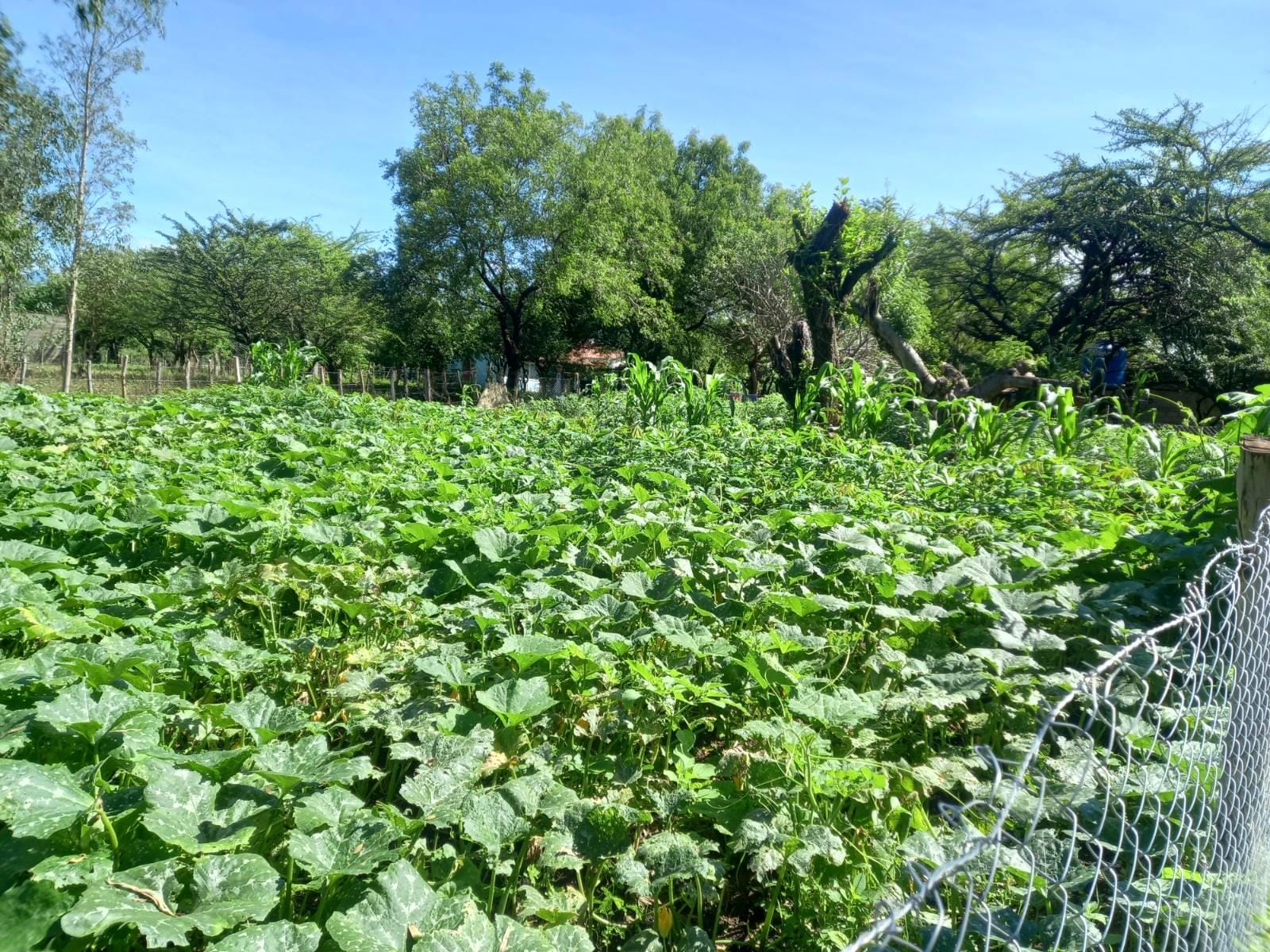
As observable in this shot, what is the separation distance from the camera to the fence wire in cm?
139

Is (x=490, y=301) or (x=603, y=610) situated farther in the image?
(x=490, y=301)

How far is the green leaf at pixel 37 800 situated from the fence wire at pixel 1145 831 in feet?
4.73

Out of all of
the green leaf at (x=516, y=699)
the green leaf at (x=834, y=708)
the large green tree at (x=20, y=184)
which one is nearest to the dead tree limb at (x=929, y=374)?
the green leaf at (x=834, y=708)

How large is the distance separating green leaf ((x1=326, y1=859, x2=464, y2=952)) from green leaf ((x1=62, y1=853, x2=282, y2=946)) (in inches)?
6.0

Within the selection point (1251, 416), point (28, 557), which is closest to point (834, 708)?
point (28, 557)

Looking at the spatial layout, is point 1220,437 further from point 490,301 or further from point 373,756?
point 490,301

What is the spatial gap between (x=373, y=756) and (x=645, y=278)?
25204 millimetres

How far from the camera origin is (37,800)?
1426 mm

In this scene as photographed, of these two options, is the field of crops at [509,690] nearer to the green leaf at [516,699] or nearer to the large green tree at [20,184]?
the green leaf at [516,699]

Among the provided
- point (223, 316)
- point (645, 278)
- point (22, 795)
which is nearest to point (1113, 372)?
point (645, 278)

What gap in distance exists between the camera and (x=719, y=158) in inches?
1221

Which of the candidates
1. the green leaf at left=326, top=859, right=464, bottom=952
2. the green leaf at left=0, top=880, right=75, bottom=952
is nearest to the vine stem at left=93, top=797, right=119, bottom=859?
the green leaf at left=0, top=880, right=75, bottom=952

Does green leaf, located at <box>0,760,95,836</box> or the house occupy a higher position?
the house

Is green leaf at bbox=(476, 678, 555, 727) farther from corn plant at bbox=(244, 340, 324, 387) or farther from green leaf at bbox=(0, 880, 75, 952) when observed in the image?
corn plant at bbox=(244, 340, 324, 387)
